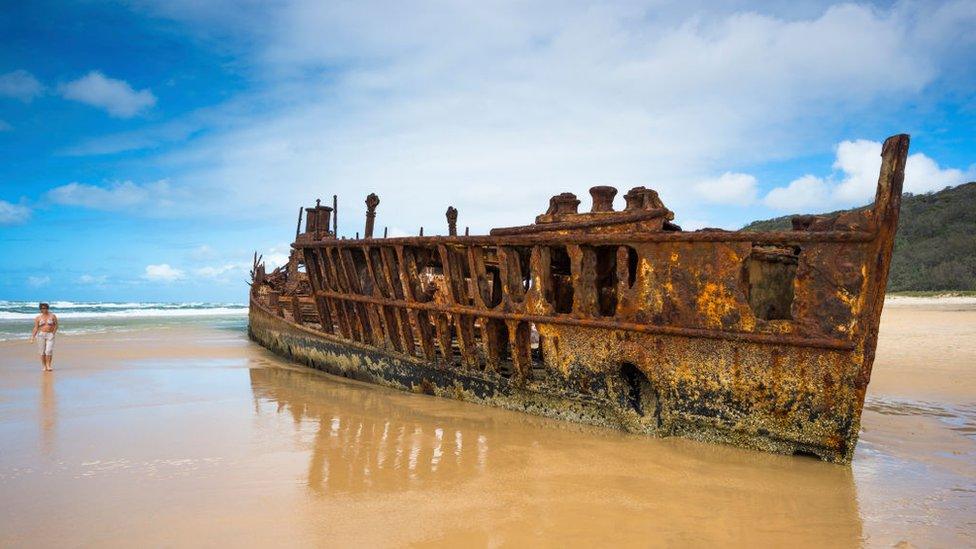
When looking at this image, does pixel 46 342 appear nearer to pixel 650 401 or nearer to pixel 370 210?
pixel 370 210

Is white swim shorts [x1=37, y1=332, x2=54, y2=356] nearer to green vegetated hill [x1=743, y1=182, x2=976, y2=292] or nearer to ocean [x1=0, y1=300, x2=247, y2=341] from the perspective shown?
ocean [x1=0, y1=300, x2=247, y2=341]

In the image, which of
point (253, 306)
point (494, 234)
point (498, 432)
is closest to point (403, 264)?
point (494, 234)

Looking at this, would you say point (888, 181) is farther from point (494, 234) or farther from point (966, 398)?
point (966, 398)

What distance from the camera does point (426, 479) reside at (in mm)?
4004

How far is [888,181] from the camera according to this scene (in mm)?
4203

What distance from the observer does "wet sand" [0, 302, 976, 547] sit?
316 cm

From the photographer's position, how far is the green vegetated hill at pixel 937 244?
121ft

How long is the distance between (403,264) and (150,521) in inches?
169

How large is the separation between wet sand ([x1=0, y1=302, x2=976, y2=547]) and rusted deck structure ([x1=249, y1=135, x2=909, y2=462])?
294 millimetres

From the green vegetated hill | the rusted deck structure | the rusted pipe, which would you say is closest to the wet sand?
the rusted deck structure

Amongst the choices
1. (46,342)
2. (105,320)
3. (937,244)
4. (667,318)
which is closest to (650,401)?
(667,318)

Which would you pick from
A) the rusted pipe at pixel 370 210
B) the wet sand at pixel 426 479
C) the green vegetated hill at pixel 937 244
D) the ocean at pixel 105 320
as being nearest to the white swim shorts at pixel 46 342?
the wet sand at pixel 426 479

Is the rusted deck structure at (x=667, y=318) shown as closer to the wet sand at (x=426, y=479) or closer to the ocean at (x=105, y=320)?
the wet sand at (x=426, y=479)

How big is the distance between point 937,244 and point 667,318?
4754cm
